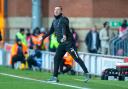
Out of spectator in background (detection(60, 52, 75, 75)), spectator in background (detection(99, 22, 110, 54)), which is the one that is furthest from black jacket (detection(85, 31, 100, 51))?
spectator in background (detection(60, 52, 75, 75))

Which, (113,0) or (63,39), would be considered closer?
(63,39)

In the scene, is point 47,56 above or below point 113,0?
below

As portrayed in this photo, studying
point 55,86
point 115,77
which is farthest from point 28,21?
point 55,86

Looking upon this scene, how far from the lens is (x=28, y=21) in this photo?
37.6 m

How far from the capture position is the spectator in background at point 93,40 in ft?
101

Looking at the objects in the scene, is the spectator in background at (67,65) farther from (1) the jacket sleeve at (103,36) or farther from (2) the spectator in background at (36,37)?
(2) the spectator in background at (36,37)

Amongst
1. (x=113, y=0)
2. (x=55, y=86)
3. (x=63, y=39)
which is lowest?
(x=55, y=86)

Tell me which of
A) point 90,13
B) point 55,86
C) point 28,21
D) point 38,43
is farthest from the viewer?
point 28,21

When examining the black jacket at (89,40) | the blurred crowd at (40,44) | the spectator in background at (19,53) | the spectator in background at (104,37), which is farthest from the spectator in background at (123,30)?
the spectator in background at (19,53)

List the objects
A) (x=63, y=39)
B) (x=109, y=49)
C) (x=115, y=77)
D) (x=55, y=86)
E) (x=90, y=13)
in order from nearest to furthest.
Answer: (x=55, y=86) → (x=63, y=39) → (x=115, y=77) → (x=109, y=49) → (x=90, y=13)

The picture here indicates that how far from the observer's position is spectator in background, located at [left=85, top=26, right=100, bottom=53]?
30.8 m

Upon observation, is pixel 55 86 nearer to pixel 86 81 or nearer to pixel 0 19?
pixel 86 81

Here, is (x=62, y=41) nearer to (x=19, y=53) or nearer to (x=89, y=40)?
(x=19, y=53)

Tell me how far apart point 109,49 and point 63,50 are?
896 cm
